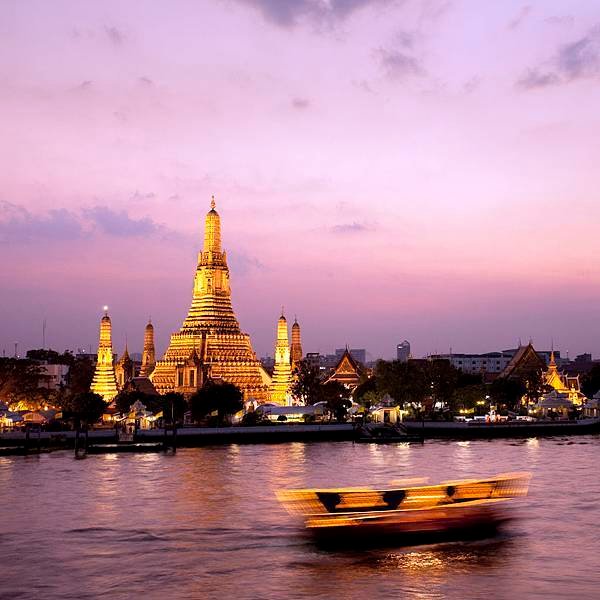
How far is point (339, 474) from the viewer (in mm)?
56906

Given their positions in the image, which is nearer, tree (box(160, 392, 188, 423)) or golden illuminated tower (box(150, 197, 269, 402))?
tree (box(160, 392, 188, 423))

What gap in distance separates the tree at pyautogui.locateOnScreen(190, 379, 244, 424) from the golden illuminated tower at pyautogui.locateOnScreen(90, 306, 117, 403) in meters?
17.8

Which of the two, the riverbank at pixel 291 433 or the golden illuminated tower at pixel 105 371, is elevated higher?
the golden illuminated tower at pixel 105 371

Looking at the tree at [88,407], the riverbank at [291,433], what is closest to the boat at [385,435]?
the riverbank at [291,433]

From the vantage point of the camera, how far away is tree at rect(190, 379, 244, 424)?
89.0 metres

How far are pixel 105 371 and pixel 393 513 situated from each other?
76.9 meters

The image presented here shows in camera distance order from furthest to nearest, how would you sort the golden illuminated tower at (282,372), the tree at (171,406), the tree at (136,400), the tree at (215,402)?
the golden illuminated tower at (282,372) < the tree at (136,400) < the tree at (171,406) < the tree at (215,402)

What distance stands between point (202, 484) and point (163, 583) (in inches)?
873

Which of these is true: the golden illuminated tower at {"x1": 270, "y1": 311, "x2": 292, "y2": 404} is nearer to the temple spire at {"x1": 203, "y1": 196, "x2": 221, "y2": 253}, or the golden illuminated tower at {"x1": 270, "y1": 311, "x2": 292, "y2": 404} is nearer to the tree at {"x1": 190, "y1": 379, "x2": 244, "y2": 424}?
the temple spire at {"x1": 203, "y1": 196, "x2": 221, "y2": 253}

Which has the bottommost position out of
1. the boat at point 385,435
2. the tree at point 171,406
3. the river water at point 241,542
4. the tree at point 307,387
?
the river water at point 241,542

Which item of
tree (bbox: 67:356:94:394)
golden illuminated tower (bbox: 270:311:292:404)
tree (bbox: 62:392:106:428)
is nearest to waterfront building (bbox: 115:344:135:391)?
tree (bbox: 67:356:94:394)

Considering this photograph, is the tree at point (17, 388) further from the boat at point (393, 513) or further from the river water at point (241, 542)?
the boat at point (393, 513)

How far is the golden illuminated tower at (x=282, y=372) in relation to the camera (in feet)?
368

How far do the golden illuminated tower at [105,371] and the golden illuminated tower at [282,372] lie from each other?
60.7 ft
